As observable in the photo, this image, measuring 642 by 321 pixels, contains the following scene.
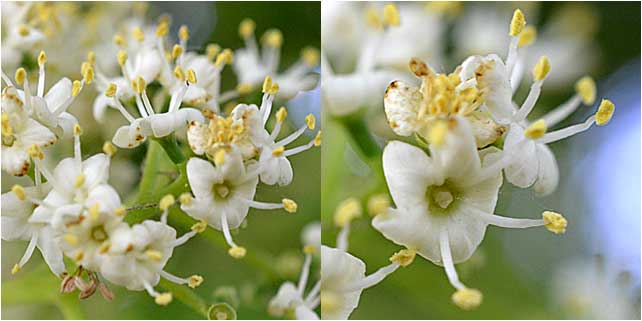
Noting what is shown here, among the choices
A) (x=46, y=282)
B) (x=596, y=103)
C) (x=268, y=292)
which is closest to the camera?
(x=46, y=282)

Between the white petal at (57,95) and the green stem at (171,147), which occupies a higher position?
the white petal at (57,95)

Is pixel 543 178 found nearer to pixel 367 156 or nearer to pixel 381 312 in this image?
pixel 367 156

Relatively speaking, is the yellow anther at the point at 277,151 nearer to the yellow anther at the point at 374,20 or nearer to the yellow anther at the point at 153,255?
the yellow anther at the point at 153,255

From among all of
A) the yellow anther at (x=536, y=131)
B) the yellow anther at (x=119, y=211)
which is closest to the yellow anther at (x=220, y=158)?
the yellow anther at (x=119, y=211)

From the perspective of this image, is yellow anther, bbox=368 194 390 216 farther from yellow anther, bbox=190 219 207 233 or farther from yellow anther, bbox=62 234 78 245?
yellow anther, bbox=62 234 78 245

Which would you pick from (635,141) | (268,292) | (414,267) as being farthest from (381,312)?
(635,141)

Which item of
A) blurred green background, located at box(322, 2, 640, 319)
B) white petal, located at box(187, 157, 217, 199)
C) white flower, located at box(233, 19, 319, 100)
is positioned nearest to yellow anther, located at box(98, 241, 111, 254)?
white petal, located at box(187, 157, 217, 199)

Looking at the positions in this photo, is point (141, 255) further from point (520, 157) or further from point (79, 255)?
point (520, 157)
